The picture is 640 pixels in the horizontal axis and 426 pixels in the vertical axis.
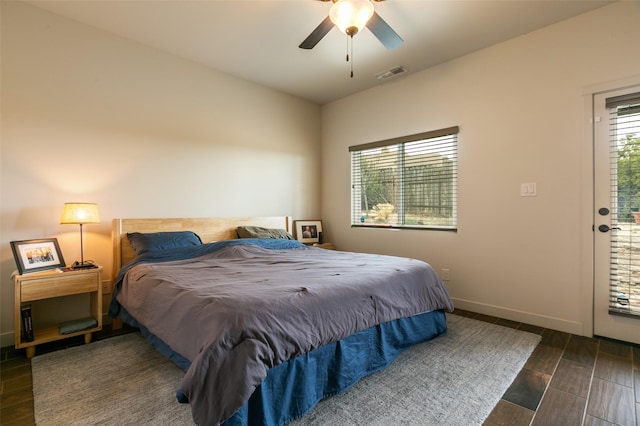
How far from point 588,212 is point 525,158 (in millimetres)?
714

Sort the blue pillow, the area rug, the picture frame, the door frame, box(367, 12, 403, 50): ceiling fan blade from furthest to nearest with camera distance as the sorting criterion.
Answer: the blue pillow, the door frame, the picture frame, box(367, 12, 403, 50): ceiling fan blade, the area rug

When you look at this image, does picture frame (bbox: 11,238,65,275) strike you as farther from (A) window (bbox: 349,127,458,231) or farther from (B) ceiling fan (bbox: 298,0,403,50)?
(A) window (bbox: 349,127,458,231)

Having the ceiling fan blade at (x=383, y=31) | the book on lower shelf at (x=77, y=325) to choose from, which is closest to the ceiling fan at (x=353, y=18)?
the ceiling fan blade at (x=383, y=31)

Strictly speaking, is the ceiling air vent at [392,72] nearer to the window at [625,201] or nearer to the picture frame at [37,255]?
the window at [625,201]

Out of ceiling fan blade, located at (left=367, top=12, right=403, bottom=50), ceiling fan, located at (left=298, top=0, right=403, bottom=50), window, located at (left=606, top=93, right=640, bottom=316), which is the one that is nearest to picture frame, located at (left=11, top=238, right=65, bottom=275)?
ceiling fan, located at (left=298, top=0, right=403, bottom=50)

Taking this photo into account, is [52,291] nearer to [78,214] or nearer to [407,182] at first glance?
[78,214]

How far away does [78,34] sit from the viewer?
2.86 m

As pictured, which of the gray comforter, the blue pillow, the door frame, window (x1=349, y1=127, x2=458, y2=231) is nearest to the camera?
the gray comforter

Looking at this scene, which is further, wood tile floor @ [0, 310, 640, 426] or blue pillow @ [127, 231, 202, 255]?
blue pillow @ [127, 231, 202, 255]

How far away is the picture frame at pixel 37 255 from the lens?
2393mm

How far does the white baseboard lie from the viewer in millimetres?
2736

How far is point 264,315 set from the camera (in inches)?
58.8

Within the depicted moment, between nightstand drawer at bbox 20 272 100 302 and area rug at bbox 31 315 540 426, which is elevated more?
nightstand drawer at bbox 20 272 100 302

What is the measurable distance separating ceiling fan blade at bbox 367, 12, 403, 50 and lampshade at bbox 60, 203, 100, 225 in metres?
2.77
